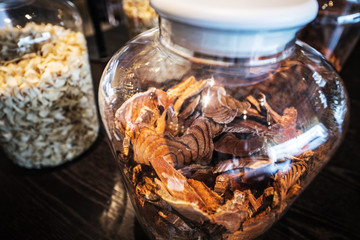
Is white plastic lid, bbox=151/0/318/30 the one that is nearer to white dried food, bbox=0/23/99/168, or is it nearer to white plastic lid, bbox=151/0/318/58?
white plastic lid, bbox=151/0/318/58

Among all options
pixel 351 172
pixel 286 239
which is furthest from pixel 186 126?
pixel 351 172

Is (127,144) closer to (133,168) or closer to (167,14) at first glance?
(133,168)

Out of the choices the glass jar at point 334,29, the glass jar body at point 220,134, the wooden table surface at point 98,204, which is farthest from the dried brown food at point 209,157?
the glass jar at point 334,29

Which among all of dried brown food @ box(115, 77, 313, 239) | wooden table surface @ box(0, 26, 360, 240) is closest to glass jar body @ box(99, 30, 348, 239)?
dried brown food @ box(115, 77, 313, 239)

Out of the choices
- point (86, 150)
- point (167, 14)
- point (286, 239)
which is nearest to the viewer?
point (167, 14)

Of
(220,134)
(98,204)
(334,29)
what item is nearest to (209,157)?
(220,134)

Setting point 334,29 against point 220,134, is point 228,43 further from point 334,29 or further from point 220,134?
point 334,29

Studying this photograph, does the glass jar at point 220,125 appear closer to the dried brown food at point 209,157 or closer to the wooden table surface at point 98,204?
the dried brown food at point 209,157
